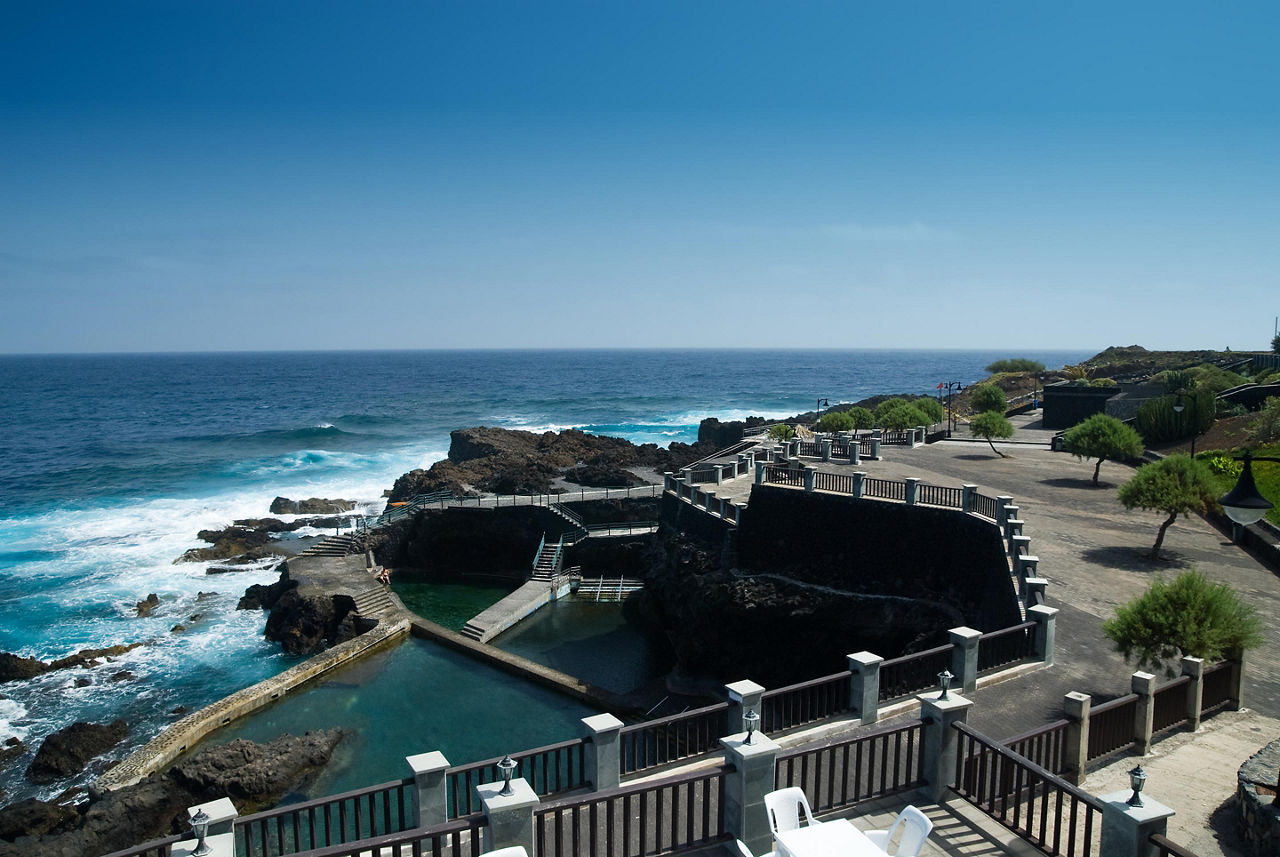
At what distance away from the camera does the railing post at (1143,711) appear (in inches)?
398

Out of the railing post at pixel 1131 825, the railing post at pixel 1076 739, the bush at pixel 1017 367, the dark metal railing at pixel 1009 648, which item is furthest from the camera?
the bush at pixel 1017 367

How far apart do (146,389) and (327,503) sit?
4320 inches

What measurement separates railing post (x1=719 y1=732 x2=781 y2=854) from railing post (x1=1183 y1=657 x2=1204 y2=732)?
7215mm

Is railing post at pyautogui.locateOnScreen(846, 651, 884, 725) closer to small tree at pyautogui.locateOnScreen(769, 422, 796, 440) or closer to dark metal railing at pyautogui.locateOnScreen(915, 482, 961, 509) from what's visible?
dark metal railing at pyautogui.locateOnScreen(915, 482, 961, 509)

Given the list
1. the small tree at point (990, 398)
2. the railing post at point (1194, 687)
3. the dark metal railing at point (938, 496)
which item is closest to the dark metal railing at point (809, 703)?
the railing post at point (1194, 687)

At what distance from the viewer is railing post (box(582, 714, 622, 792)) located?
8.95 metres

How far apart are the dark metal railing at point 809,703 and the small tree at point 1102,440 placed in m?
16.5

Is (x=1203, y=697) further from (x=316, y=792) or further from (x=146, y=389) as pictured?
(x=146, y=389)

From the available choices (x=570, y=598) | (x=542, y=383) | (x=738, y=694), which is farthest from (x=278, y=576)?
(x=542, y=383)

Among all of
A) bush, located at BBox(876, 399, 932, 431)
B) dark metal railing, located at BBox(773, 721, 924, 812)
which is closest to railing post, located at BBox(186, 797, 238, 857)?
dark metal railing, located at BBox(773, 721, 924, 812)

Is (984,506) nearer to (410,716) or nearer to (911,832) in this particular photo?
(911,832)

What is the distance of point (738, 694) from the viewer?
353 inches

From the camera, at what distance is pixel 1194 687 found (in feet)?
36.3

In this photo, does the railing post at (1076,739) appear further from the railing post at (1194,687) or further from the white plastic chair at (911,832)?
the white plastic chair at (911,832)
